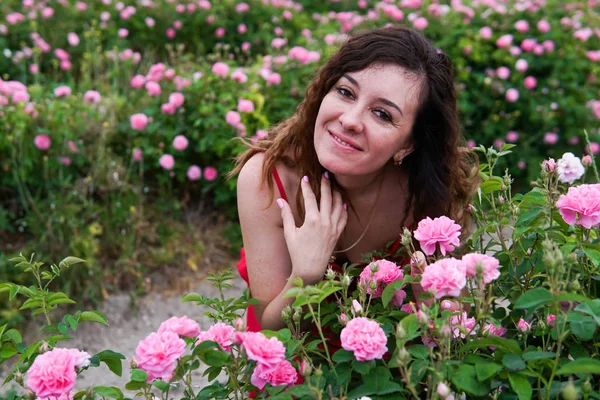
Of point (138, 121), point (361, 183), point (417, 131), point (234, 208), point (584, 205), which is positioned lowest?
point (234, 208)

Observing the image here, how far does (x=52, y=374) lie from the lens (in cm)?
115

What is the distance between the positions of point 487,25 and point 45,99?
2927mm

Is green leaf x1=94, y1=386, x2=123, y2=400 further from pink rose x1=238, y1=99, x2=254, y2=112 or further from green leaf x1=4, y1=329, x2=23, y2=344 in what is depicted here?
pink rose x1=238, y1=99, x2=254, y2=112

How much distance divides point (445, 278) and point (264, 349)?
333 millimetres

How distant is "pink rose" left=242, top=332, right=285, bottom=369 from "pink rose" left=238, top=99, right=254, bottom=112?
8.18 feet

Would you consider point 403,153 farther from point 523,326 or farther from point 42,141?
point 42,141

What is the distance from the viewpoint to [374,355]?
46.6 inches

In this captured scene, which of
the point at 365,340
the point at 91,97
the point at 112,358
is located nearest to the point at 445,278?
the point at 365,340

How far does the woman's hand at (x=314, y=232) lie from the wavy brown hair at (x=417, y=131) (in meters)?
0.10

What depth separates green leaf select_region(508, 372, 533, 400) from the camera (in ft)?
3.63

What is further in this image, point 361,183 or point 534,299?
point 361,183

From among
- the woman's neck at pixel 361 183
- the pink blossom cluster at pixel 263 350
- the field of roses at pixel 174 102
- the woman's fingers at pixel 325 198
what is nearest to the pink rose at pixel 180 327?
the pink blossom cluster at pixel 263 350

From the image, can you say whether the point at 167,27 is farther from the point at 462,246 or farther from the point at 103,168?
the point at 462,246

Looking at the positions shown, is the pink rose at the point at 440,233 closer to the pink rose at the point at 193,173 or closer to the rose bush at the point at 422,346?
the rose bush at the point at 422,346
